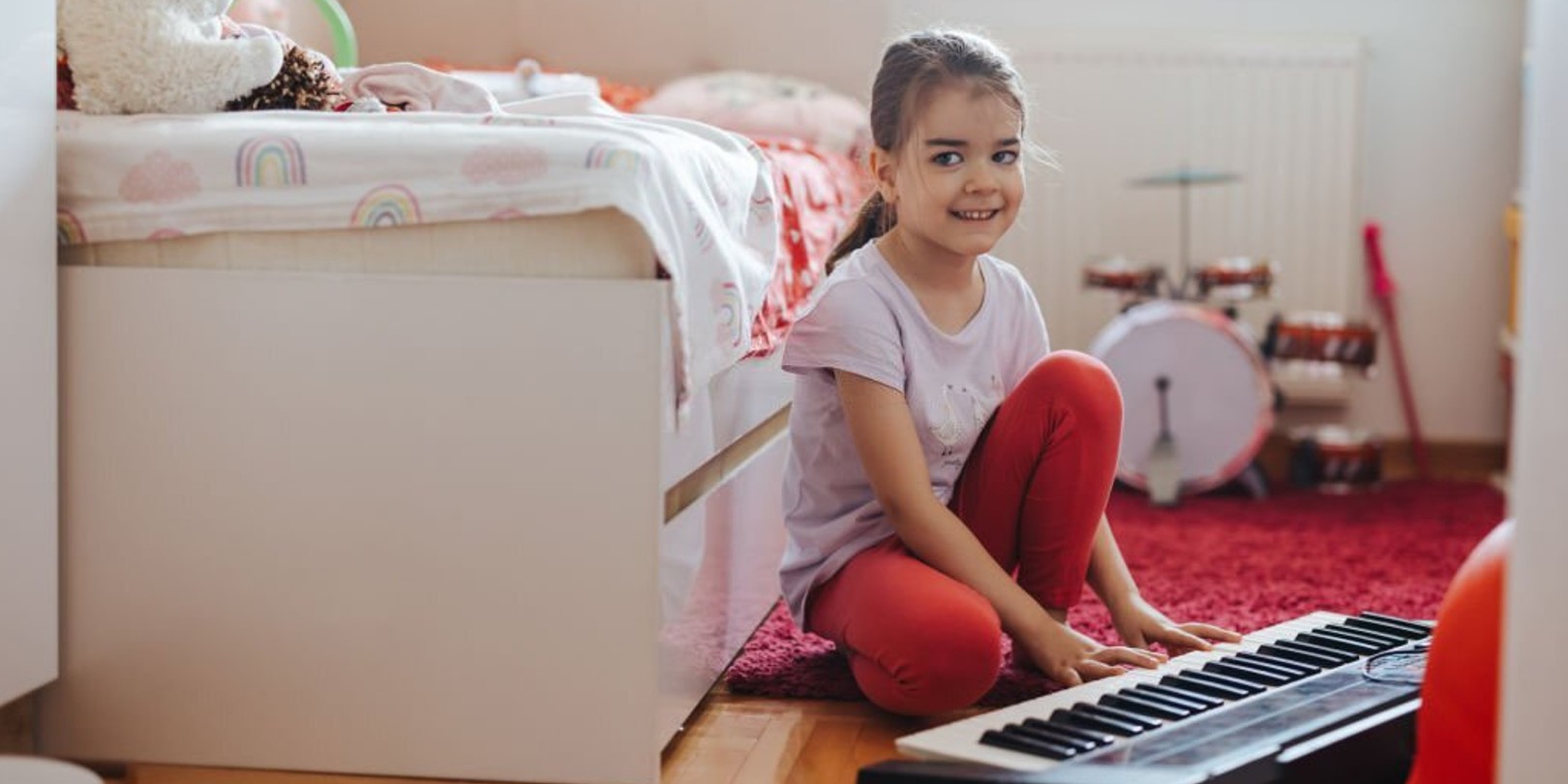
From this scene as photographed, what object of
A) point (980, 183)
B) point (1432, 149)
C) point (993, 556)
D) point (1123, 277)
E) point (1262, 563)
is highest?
point (1432, 149)

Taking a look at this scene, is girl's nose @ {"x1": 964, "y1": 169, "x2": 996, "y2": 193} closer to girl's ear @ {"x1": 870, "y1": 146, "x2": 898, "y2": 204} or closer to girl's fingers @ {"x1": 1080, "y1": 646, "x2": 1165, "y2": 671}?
girl's ear @ {"x1": 870, "y1": 146, "x2": 898, "y2": 204}

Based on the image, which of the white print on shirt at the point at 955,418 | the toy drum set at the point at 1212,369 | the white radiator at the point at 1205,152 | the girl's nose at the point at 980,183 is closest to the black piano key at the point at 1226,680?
the white print on shirt at the point at 955,418

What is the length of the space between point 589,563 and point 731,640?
1.35ft

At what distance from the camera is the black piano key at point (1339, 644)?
1.34 metres

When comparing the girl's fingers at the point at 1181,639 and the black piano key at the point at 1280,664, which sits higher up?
the black piano key at the point at 1280,664

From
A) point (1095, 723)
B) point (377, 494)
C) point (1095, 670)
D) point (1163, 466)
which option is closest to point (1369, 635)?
point (1095, 670)

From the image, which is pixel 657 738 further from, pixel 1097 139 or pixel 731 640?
pixel 1097 139

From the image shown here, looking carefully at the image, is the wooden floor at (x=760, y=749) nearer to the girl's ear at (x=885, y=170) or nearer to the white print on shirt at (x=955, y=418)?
the white print on shirt at (x=955, y=418)

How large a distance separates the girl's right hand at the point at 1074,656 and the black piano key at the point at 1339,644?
0.12m

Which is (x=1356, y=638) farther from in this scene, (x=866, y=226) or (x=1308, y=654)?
(x=866, y=226)

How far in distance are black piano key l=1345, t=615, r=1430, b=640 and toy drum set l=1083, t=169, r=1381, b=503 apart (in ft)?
3.97

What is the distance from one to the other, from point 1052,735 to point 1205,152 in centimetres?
209

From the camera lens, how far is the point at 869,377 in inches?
56.4

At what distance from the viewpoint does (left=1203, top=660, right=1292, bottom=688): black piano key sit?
1.25 m
